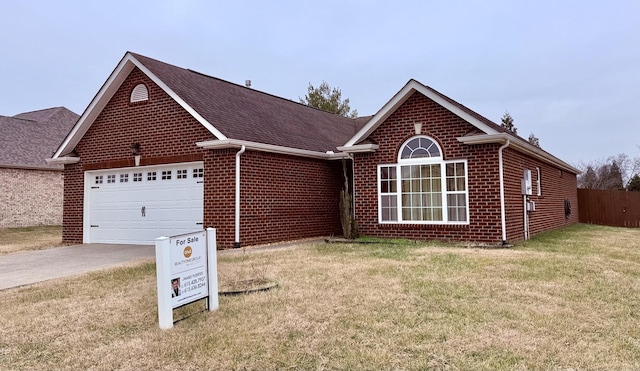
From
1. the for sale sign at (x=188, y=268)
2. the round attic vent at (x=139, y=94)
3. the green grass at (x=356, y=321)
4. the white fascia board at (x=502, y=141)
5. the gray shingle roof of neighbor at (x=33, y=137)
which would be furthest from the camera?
the gray shingle roof of neighbor at (x=33, y=137)

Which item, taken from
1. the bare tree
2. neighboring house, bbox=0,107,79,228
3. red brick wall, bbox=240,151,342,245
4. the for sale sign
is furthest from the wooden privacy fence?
neighboring house, bbox=0,107,79,228

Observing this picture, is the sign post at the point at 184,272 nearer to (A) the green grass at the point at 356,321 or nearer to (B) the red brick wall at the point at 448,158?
(A) the green grass at the point at 356,321

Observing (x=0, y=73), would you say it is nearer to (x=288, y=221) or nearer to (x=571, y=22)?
(x=288, y=221)

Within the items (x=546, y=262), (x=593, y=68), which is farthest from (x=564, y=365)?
(x=593, y=68)

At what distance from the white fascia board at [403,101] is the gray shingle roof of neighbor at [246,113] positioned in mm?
2072

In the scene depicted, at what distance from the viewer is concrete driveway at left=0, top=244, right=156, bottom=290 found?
8.31 m

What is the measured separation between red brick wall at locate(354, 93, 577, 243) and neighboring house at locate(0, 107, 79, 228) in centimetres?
1700

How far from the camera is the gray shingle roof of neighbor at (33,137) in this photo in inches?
856

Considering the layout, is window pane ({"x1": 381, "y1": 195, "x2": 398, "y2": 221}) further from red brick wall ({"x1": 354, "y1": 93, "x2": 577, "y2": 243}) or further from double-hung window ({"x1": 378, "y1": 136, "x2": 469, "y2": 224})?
red brick wall ({"x1": 354, "y1": 93, "x2": 577, "y2": 243})

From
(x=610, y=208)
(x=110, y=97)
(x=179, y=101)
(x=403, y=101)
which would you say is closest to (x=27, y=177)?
(x=110, y=97)

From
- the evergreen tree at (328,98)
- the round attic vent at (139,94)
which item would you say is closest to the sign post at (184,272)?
the round attic vent at (139,94)

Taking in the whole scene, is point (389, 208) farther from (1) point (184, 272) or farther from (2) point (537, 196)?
(1) point (184, 272)

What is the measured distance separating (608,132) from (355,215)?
2608cm

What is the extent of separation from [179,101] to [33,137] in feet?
55.1
